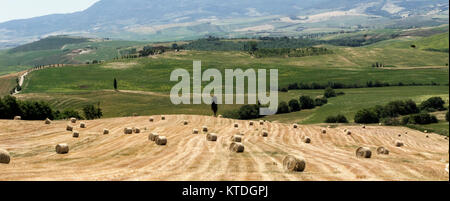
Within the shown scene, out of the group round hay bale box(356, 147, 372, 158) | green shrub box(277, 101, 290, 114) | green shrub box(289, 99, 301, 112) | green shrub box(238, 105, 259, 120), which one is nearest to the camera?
round hay bale box(356, 147, 372, 158)

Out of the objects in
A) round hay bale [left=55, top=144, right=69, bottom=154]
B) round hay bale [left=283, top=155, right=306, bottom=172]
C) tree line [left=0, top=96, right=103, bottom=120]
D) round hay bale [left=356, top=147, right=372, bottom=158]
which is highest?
round hay bale [left=283, top=155, right=306, bottom=172]

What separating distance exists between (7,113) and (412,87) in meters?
164

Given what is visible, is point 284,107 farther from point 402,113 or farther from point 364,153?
point 364,153

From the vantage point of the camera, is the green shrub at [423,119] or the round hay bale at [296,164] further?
the green shrub at [423,119]

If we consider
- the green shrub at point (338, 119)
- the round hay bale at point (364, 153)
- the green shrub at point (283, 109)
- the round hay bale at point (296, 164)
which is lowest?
the green shrub at point (283, 109)

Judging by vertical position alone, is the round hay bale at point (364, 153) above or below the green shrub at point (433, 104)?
above

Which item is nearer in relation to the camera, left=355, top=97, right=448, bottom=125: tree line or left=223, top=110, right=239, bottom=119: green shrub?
left=355, top=97, right=448, bottom=125: tree line

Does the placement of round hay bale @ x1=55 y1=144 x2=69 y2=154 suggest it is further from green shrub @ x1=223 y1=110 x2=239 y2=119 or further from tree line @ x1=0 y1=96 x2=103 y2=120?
green shrub @ x1=223 y1=110 x2=239 y2=119

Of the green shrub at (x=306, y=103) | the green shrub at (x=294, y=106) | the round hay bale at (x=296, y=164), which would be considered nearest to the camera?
the round hay bale at (x=296, y=164)

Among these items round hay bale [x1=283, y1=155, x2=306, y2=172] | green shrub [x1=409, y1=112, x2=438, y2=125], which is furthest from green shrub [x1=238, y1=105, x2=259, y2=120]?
round hay bale [x1=283, y1=155, x2=306, y2=172]

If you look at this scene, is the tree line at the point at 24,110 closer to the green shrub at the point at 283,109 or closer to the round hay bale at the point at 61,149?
the round hay bale at the point at 61,149

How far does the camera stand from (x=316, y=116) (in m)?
140

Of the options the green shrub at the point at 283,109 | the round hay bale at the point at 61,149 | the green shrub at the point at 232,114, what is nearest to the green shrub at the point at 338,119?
the green shrub at the point at 283,109

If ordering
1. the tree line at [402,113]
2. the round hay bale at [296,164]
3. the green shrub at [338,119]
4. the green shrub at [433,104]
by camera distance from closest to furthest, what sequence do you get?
the round hay bale at [296,164] < the tree line at [402,113] < the green shrub at [338,119] < the green shrub at [433,104]
